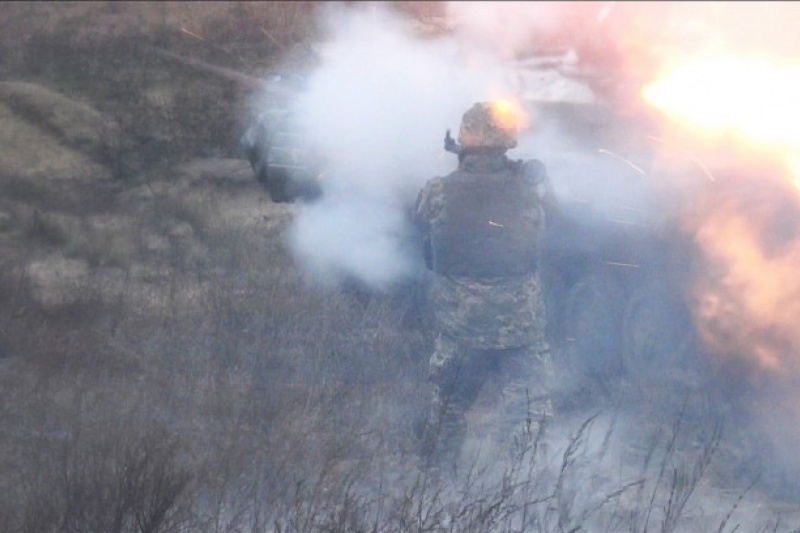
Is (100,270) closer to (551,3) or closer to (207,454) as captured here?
(207,454)

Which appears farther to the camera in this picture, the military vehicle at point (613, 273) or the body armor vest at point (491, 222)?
the military vehicle at point (613, 273)

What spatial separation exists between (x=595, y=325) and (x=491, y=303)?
1.65 meters

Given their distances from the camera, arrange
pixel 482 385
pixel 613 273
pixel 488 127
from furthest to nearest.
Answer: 1. pixel 613 273
2. pixel 482 385
3. pixel 488 127

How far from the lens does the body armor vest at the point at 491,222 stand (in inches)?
265

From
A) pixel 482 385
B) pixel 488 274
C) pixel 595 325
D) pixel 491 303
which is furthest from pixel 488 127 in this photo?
Answer: pixel 595 325

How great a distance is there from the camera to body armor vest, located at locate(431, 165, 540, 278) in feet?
22.1

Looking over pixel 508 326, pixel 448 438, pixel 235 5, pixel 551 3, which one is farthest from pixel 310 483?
pixel 235 5

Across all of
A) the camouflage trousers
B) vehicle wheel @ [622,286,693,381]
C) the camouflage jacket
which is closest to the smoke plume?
the camouflage jacket

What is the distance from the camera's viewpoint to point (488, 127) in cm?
670

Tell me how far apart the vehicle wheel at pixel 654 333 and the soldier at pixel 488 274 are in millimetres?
1241

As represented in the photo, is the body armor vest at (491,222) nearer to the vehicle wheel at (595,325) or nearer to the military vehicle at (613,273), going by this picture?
the military vehicle at (613,273)

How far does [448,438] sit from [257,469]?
4.80 ft

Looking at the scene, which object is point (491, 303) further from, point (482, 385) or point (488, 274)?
point (482, 385)

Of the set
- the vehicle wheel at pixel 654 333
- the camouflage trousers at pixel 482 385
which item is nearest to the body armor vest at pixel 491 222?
the camouflage trousers at pixel 482 385
